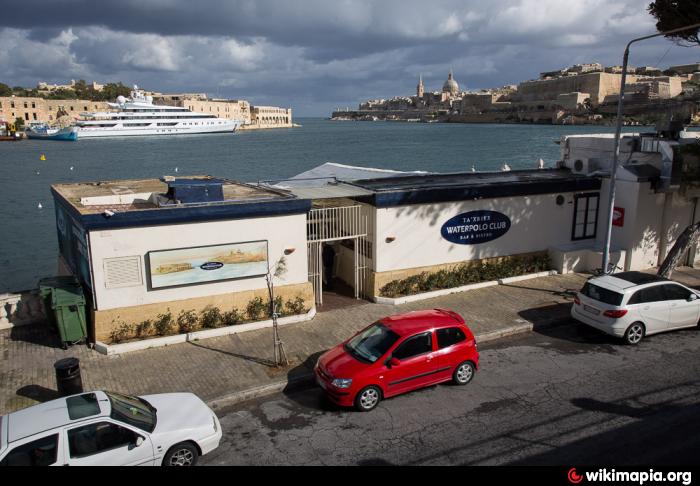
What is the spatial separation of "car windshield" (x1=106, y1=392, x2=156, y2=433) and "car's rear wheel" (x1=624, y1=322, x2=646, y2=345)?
10103mm

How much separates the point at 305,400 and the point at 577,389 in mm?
5102

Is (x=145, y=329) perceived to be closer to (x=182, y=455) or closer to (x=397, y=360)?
(x=182, y=455)

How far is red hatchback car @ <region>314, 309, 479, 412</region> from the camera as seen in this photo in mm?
9820

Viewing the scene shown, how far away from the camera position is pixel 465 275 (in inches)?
653

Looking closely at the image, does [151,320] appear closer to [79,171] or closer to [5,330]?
[5,330]

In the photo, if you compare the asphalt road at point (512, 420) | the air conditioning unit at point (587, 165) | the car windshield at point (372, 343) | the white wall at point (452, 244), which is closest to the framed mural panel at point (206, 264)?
the white wall at point (452, 244)

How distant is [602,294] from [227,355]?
8635 millimetres

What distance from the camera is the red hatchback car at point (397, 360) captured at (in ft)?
32.2

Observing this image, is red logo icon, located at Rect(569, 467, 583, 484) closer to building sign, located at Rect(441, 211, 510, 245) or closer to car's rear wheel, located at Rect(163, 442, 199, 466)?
car's rear wheel, located at Rect(163, 442, 199, 466)

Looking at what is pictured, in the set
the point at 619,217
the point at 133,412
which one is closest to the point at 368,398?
the point at 133,412

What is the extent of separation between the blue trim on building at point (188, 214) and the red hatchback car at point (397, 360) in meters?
4.44

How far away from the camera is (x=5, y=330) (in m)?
13.4

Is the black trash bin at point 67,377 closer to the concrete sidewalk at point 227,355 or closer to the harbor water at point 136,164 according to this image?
the concrete sidewalk at point 227,355

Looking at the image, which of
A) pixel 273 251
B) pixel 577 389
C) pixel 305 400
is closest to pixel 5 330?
pixel 273 251
